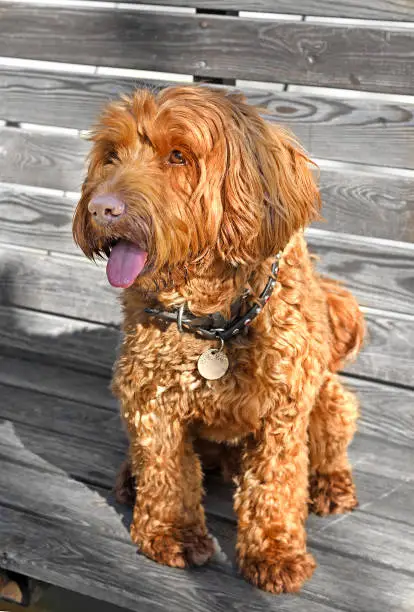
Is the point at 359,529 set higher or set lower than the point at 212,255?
lower

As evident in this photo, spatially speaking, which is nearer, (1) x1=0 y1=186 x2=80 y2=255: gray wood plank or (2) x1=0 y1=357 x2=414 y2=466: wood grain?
(2) x1=0 y1=357 x2=414 y2=466: wood grain

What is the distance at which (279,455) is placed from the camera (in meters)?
2.65

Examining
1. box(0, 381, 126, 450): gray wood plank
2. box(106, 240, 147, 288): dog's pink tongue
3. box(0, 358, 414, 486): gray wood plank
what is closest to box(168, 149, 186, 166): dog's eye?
box(106, 240, 147, 288): dog's pink tongue

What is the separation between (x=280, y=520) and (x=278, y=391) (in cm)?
42

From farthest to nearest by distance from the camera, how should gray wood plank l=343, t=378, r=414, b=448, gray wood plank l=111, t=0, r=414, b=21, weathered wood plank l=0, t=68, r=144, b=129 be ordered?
weathered wood plank l=0, t=68, r=144, b=129
gray wood plank l=343, t=378, r=414, b=448
gray wood plank l=111, t=0, r=414, b=21

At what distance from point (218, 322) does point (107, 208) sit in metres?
0.56

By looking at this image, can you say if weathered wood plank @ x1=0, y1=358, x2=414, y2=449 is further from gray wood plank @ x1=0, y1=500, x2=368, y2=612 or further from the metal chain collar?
the metal chain collar

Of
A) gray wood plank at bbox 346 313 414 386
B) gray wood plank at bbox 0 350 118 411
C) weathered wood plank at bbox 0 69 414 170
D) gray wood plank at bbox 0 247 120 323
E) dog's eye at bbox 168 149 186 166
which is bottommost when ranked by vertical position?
gray wood plank at bbox 0 350 118 411

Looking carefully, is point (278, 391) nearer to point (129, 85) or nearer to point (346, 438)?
point (346, 438)

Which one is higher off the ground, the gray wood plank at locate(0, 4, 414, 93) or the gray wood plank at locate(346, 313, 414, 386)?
the gray wood plank at locate(0, 4, 414, 93)

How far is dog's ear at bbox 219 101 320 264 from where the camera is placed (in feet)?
7.72

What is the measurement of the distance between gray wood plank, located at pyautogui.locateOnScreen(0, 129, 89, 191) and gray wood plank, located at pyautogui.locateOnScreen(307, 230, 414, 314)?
1102 mm

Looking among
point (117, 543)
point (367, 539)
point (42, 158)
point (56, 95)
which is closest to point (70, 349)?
point (42, 158)

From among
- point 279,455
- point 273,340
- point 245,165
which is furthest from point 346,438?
point 245,165
